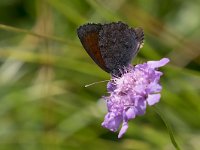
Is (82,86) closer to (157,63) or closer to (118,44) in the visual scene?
(118,44)

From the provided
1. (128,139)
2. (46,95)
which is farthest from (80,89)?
(128,139)

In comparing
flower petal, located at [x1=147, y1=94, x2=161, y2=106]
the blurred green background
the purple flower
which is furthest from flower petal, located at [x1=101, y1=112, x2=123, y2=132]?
the blurred green background

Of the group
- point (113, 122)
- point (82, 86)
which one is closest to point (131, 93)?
point (113, 122)

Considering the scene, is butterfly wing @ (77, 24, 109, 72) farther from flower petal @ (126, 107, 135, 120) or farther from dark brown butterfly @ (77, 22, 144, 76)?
flower petal @ (126, 107, 135, 120)

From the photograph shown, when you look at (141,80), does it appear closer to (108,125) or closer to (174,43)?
(108,125)

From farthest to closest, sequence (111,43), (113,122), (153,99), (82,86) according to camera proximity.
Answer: (82,86)
(111,43)
(113,122)
(153,99)

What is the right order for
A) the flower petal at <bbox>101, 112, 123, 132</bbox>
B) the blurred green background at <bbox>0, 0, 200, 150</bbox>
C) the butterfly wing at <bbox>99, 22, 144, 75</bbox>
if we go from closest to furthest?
the flower petal at <bbox>101, 112, 123, 132</bbox>, the butterfly wing at <bbox>99, 22, 144, 75</bbox>, the blurred green background at <bbox>0, 0, 200, 150</bbox>
